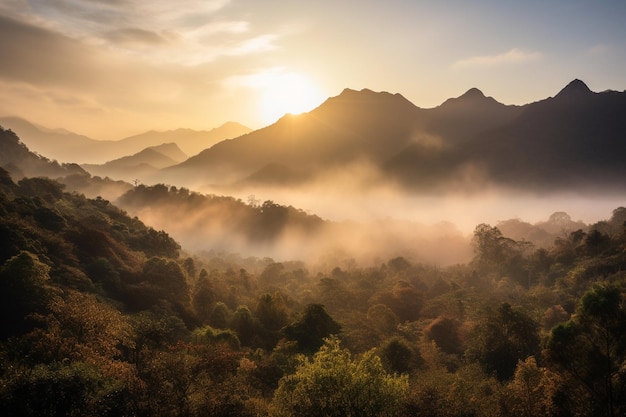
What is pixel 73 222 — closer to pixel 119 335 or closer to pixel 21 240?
pixel 21 240

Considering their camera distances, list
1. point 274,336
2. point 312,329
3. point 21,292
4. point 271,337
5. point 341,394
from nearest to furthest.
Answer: point 341,394, point 21,292, point 312,329, point 271,337, point 274,336

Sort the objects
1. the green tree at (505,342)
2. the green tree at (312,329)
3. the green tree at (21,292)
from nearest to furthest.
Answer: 1. the green tree at (21,292)
2. the green tree at (505,342)
3. the green tree at (312,329)

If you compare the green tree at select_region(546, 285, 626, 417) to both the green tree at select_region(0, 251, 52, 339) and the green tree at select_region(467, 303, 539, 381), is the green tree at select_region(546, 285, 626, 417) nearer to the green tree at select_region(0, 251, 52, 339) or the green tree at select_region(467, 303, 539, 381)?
the green tree at select_region(467, 303, 539, 381)

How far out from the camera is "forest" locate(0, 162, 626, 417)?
29219 millimetres

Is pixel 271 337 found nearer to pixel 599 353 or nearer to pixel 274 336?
pixel 274 336

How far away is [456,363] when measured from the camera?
55.6m

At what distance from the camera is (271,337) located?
65062 mm

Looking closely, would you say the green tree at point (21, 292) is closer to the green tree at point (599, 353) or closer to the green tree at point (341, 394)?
the green tree at point (341, 394)

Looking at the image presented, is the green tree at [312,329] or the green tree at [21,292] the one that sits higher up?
the green tree at [21,292]

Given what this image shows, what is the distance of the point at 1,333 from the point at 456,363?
51052mm

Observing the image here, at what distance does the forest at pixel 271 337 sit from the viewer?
Result: 29219mm

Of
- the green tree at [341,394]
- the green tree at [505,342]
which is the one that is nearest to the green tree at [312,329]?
the green tree at [505,342]

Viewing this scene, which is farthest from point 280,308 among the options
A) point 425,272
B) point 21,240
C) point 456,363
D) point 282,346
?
point 425,272

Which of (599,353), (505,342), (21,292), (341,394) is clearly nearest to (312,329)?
(505,342)
